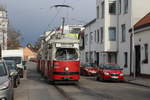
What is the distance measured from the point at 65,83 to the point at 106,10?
20703 mm

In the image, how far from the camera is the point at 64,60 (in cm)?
2491

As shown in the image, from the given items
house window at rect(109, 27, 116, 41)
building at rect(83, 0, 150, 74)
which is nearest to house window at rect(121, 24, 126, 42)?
building at rect(83, 0, 150, 74)

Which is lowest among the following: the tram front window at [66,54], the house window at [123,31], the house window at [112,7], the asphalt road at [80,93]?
the asphalt road at [80,93]

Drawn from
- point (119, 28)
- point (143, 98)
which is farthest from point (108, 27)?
point (143, 98)

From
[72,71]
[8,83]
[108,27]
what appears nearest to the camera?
[8,83]

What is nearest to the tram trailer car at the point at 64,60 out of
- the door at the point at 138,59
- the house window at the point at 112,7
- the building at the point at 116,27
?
the door at the point at 138,59

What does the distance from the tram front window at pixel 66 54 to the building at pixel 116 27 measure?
14504 millimetres

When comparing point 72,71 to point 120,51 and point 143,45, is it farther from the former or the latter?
point 120,51

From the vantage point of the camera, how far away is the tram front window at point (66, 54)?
82.3 ft

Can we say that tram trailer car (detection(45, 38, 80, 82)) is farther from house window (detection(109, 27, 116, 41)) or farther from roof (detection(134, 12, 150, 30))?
house window (detection(109, 27, 116, 41))

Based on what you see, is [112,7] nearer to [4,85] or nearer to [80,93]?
[80,93]

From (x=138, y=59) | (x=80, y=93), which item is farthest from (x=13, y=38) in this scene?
(x=80, y=93)

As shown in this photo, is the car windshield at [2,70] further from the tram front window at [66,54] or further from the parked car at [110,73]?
the parked car at [110,73]

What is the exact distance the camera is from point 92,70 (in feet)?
138
